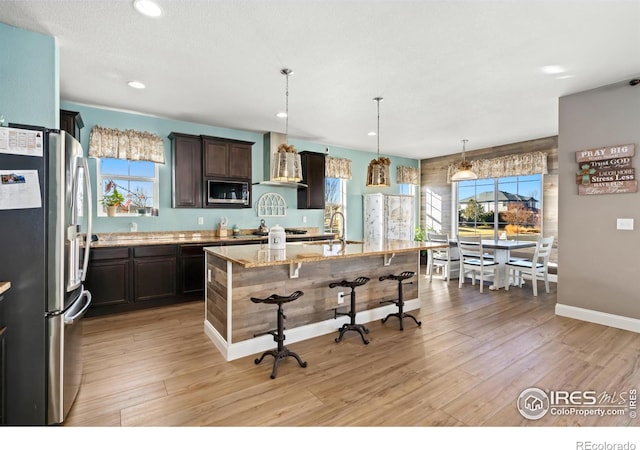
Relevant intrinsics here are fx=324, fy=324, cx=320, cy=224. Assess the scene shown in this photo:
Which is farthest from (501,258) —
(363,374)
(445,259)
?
(363,374)

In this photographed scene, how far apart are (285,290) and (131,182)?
3160 mm

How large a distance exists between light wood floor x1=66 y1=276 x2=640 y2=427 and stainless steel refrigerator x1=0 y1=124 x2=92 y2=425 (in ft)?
0.98

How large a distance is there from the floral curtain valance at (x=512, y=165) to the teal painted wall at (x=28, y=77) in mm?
7033

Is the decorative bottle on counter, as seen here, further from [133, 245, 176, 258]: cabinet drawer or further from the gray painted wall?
the gray painted wall

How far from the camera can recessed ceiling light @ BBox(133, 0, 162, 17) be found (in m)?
2.25

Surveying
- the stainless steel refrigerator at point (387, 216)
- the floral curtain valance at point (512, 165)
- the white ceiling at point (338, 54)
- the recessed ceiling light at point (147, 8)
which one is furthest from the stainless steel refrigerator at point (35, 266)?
the floral curtain valance at point (512, 165)

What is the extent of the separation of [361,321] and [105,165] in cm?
409

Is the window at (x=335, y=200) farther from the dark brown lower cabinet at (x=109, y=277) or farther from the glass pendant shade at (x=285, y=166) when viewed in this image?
the dark brown lower cabinet at (x=109, y=277)

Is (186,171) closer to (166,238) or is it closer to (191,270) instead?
(166,238)

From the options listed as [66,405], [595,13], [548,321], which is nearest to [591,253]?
[548,321]

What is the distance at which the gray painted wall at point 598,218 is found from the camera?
Answer: 11.5 ft

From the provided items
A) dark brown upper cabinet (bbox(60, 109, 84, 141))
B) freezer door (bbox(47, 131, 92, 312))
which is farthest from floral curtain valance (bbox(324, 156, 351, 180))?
freezer door (bbox(47, 131, 92, 312))

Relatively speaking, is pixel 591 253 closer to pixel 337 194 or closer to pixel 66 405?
pixel 337 194
